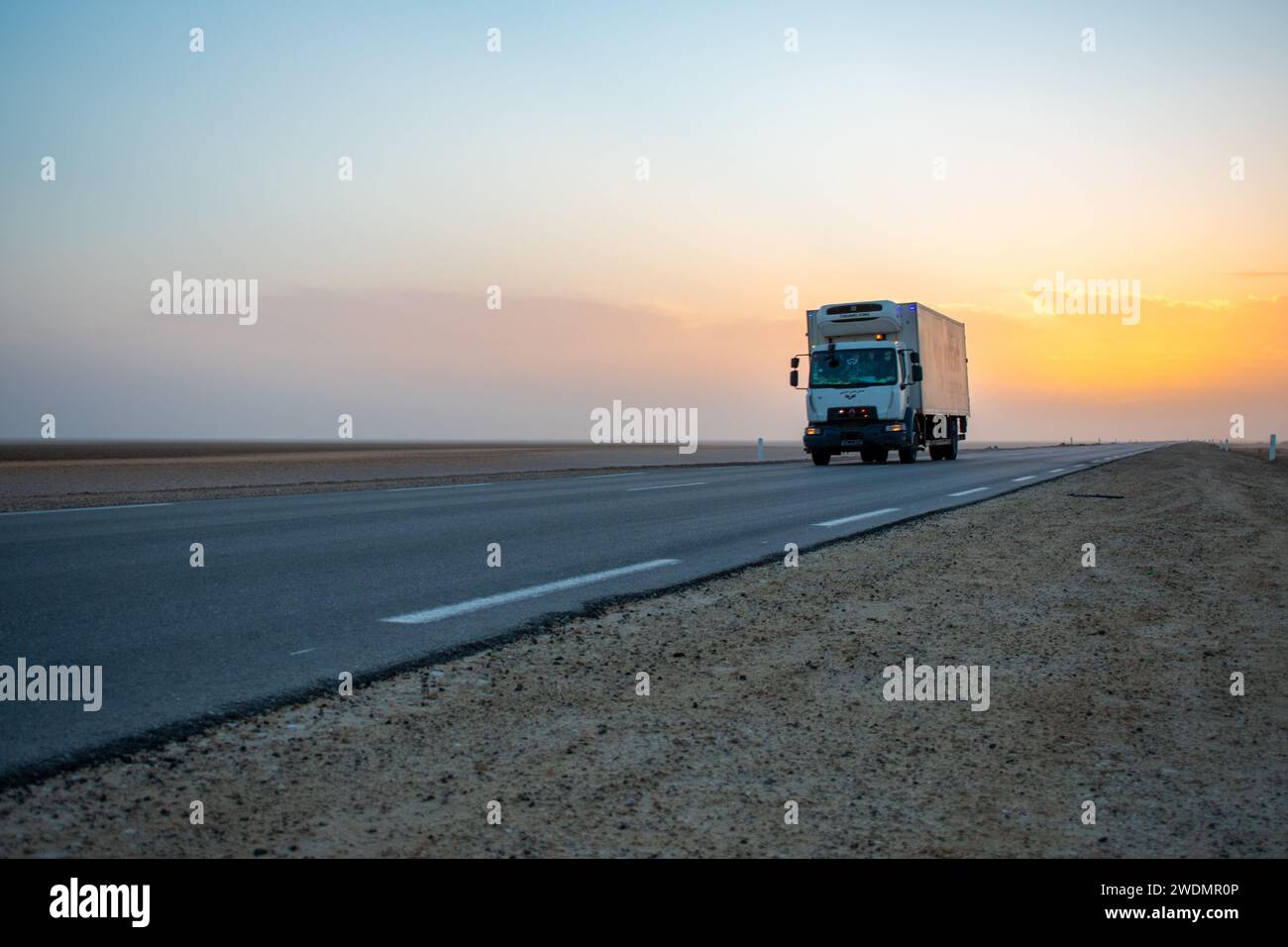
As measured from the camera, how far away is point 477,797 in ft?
10.3

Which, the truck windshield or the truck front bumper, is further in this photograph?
the truck front bumper

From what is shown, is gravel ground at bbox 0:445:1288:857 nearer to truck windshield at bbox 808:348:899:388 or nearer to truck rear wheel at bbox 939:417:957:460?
truck windshield at bbox 808:348:899:388

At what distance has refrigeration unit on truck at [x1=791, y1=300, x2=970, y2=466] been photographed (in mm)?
28062

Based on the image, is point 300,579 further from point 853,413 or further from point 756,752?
point 853,413

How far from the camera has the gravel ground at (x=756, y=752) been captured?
287cm

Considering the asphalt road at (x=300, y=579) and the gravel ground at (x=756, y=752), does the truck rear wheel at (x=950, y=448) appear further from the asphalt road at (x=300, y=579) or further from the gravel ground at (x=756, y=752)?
the gravel ground at (x=756, y=752)

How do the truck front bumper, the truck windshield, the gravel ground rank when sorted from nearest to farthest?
the gravel ground
the truck windshield
the truck front bumper

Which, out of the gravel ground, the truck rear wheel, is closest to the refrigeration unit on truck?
the truck rear wheel

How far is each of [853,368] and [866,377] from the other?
47cm

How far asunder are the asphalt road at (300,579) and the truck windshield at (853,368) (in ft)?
45.0

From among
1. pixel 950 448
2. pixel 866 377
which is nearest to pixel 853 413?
pixel 866 377

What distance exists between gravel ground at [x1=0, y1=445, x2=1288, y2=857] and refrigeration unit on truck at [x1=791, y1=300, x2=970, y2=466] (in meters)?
21.9

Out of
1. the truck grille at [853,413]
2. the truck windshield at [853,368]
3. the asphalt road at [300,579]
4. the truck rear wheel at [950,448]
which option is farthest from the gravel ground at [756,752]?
the truck rear wheel at [950,448]
